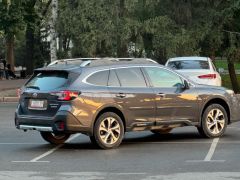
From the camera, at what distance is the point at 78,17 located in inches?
1101

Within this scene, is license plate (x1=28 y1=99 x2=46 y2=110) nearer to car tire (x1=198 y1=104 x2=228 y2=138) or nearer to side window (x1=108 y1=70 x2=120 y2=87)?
side window (x1=108 y1=70 x2=120 y2=87)

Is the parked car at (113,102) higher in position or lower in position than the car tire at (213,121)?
higher

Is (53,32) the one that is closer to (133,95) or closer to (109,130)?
(133,95)

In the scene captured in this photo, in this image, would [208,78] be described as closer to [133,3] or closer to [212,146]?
[133,3]

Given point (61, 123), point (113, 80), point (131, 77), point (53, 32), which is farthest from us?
point (53, 32)

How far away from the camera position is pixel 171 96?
477 inches

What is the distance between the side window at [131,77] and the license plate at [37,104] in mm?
1479

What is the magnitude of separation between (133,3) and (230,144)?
15.9 metres

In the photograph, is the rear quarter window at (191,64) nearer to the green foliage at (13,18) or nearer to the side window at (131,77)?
the side window at (131,77)

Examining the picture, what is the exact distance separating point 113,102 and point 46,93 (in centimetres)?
117

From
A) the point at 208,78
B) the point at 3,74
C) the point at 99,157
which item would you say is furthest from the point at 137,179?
the point at 3,74

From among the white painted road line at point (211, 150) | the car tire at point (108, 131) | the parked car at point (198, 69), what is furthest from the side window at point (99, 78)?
the parked car at point (198, 69)

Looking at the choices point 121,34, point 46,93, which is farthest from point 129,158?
point 121,34

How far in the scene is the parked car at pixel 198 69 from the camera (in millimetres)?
20469
